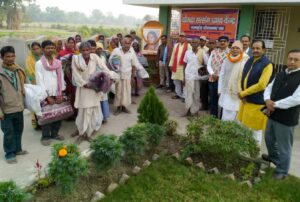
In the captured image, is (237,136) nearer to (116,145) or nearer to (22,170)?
(116,145)

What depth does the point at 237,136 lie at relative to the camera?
3914 mm

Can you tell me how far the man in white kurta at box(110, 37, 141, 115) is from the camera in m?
6.27

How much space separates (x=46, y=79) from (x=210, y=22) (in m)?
6.85

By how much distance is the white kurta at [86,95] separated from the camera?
4.72 m

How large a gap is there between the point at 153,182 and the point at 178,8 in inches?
332

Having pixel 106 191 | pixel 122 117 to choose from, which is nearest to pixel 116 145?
pixel 106 191

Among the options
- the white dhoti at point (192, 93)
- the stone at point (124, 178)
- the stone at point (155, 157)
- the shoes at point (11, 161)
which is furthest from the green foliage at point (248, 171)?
the shoes at point (11, 161)

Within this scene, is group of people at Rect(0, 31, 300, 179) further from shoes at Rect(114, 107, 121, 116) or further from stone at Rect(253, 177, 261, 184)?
stone at Rect(253, 177, 261, 184)

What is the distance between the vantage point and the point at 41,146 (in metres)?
4.73

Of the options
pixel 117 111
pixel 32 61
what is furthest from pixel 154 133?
pixel 32 61

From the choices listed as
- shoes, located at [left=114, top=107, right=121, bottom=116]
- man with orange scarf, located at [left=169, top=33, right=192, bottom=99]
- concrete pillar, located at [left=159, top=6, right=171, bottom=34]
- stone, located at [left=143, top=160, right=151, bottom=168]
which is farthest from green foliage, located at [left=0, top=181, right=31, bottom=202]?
concrete pillar, located at [left=159, top=6, right=171, bottom=34]

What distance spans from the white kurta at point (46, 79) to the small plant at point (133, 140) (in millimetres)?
1591

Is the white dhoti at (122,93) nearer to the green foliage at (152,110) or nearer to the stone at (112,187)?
the green foliage at (152,110)

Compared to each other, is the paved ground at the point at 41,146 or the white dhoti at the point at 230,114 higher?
the white dhoti at the point at 230,114
